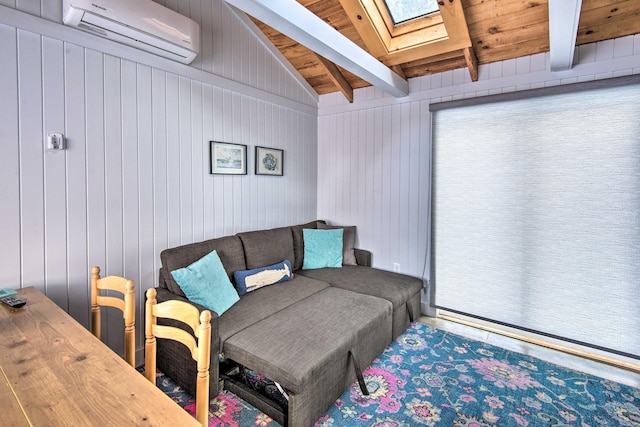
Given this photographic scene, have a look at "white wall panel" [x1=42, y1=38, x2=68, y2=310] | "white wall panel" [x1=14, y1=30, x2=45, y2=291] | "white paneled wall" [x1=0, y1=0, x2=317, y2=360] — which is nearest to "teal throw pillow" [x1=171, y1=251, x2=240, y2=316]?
"white paneled wall" [x1=0, y1=0, x2=317, y2=360]

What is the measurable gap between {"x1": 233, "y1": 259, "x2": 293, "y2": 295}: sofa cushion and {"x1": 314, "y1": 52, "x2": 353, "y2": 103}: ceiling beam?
6.66 feet

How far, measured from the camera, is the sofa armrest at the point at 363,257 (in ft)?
12.5

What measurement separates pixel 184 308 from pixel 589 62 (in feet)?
11.0

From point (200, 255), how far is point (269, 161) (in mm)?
1362

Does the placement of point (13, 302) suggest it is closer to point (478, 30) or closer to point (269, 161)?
point (269, 161)

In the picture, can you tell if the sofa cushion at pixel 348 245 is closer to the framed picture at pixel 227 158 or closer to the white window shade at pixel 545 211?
the white window shade at pixel 545 211

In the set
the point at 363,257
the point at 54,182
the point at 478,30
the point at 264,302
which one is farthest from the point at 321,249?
the point at 478,30

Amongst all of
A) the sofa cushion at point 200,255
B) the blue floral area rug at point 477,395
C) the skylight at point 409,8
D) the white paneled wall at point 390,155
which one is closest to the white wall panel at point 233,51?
the white paneled wall at point 390,155

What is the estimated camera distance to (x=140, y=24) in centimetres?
221

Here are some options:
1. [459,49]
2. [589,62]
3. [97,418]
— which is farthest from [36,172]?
[589,62]

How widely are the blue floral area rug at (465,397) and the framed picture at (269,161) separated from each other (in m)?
2.04

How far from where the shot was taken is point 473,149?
3164 millimetres

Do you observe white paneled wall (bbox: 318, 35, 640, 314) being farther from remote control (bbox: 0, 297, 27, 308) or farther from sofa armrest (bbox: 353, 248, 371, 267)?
remote control (bbox: 0, 297, 27, 308)

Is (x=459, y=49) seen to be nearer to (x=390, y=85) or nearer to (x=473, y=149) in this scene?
(x=390, y=85)
